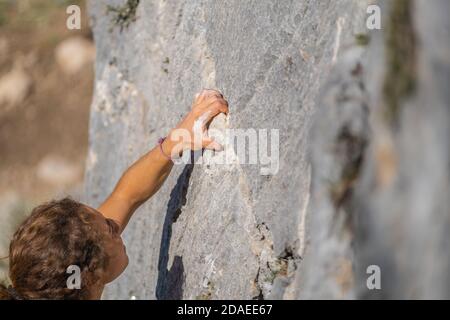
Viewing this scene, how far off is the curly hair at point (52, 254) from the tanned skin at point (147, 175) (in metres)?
0.10

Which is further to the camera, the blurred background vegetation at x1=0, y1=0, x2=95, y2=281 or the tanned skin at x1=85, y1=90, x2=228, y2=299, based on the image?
the blurred background vegetation at x1=0, y1=0, x2=95, y2=281

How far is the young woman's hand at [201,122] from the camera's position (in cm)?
238

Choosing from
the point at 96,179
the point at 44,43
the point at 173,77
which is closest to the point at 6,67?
the point at 44,43

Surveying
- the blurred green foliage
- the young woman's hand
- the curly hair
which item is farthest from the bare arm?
the blurred green foliage

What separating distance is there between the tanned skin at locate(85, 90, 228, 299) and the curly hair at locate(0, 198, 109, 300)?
10cm

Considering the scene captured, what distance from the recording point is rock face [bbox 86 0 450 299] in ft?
4.75

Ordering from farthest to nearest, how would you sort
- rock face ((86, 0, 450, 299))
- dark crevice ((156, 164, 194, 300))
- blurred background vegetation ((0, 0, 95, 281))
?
blurred background vegetation ((0, 0, 95, 281))
dark crevice ((156, 164, 194, 300))
rock face ((86, 0, 450, 299))

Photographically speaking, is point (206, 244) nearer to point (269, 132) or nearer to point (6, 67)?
point (269, 132)

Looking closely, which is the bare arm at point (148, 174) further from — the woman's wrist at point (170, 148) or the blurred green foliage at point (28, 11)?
the blurred green foliage at point (28, 11)

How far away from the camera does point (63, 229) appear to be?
6.86ft

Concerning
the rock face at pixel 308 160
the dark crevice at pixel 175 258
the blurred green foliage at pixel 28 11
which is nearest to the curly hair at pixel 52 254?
the rock face at pixel 308 160

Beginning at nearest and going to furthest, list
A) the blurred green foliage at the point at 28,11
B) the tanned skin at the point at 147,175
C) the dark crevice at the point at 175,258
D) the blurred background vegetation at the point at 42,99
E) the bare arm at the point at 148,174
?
1. the tanned skin at the point at 147,175
2. the bare arm at the point at 148,174
3. the dark crevice at the point at 175,258
4. the blurred background vegetation at the point at 42,99
5. the blurred green foliage at the point at 28,11

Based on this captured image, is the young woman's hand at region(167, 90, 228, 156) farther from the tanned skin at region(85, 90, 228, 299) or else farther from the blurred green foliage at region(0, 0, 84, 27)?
the blurred green foliage at region(0, 0, 84, 27)
